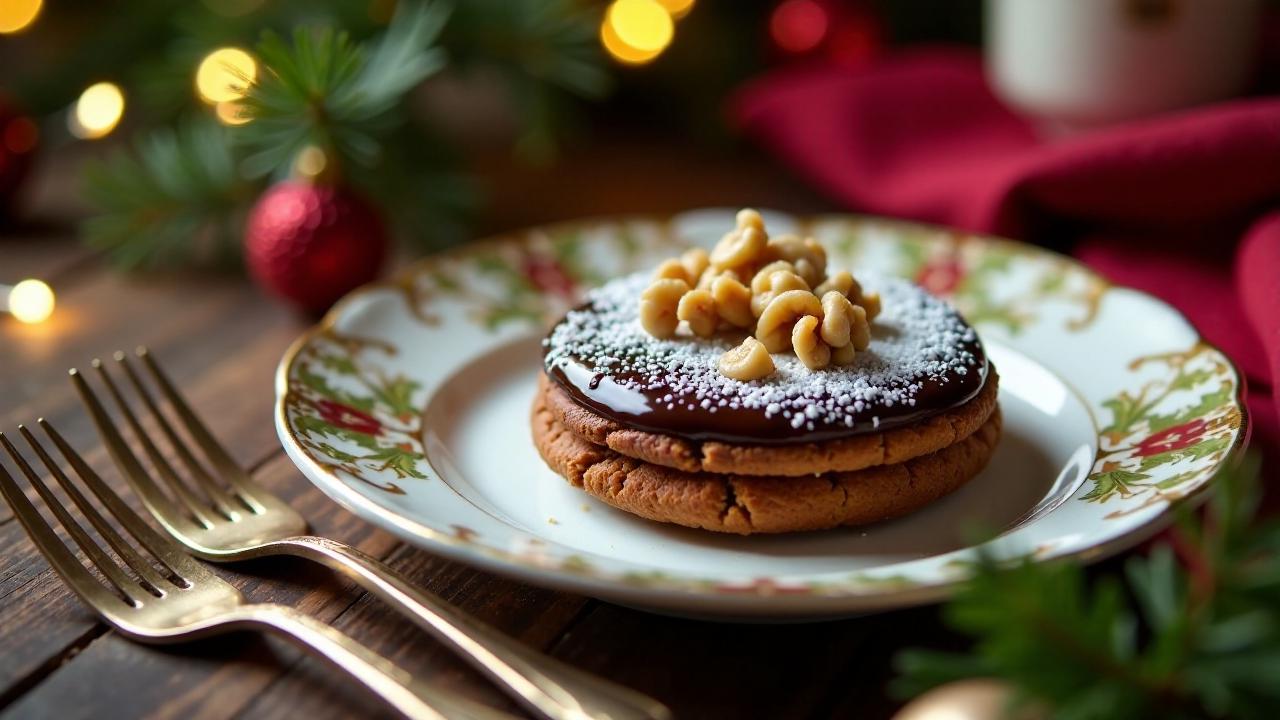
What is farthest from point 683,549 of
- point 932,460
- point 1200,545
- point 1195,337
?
point 1195,337

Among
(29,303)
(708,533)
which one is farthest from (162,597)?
(29,303)

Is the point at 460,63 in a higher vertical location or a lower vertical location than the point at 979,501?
higher

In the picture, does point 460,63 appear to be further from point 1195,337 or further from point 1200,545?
point 1200,545

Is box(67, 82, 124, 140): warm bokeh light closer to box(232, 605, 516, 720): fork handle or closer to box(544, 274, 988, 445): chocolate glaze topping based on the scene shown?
box(544, 274, 988, 445): chocolate glaze topping

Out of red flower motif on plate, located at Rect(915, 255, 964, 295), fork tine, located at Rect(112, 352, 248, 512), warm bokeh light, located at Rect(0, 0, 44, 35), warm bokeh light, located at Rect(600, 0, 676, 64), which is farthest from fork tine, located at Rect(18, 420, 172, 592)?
warm bokeh light, located at Rect(0, 0, 44, 35)

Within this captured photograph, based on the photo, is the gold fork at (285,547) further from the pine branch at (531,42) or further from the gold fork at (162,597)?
the pine branch at (531,42)
